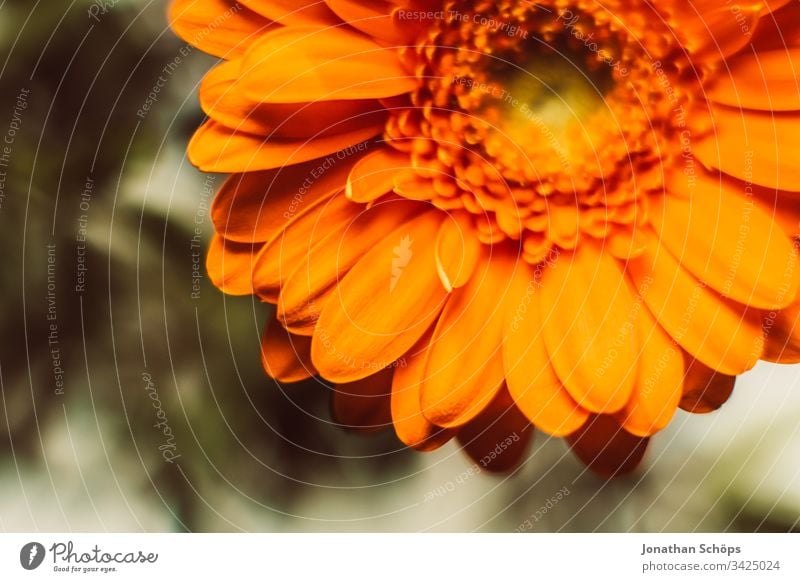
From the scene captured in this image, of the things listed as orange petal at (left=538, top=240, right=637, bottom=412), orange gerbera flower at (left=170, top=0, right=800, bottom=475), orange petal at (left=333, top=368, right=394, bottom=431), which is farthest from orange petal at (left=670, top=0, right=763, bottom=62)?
orange petal at (left=333, top=368, right=394, bottom=431)

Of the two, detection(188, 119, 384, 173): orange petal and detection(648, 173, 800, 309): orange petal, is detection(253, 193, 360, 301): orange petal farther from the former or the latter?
detection(648, 173, 800, 309): orange petal

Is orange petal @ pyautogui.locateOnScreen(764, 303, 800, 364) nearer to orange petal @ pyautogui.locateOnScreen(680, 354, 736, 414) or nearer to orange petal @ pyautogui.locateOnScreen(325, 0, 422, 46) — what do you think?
orange petal @ pyautogui.locateOnScreen(680, 354, 736, 414)

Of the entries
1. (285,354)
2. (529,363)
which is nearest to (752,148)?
(529,363)

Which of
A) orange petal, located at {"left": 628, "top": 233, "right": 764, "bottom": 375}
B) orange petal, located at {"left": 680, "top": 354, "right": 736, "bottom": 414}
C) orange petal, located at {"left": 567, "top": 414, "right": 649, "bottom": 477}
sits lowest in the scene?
orange petal, located at {"left": 567, "top": 414, "right": 649, "bottom": 477}

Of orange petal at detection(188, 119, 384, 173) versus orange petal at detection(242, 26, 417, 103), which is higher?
orange petal at detection(242, 26, 417, 103)

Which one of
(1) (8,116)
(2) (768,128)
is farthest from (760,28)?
(1) (8,116)

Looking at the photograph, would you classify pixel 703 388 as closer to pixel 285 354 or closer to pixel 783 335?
pixel 783 335
